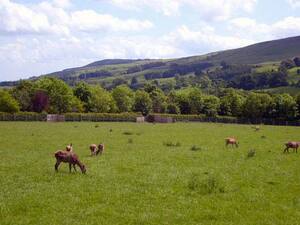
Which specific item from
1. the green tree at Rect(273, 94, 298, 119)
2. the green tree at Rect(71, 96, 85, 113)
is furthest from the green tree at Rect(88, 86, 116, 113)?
the green tree at Rect(273, 94, 298, 119)

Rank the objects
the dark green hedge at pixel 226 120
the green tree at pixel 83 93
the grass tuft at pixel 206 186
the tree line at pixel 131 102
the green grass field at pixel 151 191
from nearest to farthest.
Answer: the green grass field at pixel 151 191
the grass tuft at pixel 206 186
the dark green hedge at pixel 226 120
the tree line at pixel 131 102
the green tree at pixel 83 93

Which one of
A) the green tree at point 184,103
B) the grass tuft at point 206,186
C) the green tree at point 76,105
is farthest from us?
the green tree at point 184,103

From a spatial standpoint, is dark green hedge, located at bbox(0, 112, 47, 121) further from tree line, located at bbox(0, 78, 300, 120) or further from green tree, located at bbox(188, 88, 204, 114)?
green tree, located at bbox(188, 88, 204, 114)

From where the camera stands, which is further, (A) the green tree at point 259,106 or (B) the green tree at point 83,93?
(B) the green tree at point 83,93

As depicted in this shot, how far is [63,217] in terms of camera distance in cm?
1571

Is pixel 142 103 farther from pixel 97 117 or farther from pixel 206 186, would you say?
pixel 206 186

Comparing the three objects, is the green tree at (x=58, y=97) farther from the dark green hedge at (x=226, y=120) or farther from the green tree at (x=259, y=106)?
the green tree at (x=259, y=106)

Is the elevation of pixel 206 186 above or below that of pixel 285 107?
below

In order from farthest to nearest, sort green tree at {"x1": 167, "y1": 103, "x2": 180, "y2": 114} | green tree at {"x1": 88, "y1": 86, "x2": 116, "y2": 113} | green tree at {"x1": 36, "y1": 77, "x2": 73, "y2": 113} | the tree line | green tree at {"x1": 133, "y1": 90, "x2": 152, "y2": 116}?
green tree at {"x1": 133, "y1": 90, "x2": 152, "y2": 116} < green tree at {"x1": 167, "y1": 103, "x2": 180, "y2": 114} < green tree at {"x1": 88, "y1": 86, "x2": 116, "y2": 113} < green tree at {"x1": 36, "y1": 77, "x2": 73, "y2": 113} < the tree line

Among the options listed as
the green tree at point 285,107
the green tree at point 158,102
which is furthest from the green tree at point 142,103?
the green tree at point 285,107

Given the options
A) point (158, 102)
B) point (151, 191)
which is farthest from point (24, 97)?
point (151, 191)

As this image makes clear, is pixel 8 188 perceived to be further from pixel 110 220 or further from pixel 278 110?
pixel 278 110

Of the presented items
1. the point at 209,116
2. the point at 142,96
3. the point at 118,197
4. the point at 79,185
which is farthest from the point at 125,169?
the point at 142,96

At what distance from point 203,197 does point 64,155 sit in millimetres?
9685
